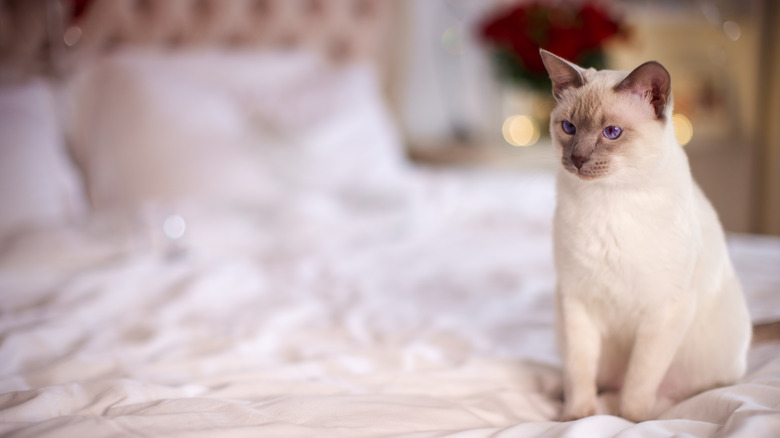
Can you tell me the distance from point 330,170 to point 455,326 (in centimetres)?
90

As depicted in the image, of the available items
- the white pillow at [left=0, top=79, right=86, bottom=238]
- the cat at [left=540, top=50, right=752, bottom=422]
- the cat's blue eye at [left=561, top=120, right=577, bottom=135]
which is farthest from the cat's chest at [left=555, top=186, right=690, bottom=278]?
the white pillow at [left=0, top=79, right=86, bottom=238]

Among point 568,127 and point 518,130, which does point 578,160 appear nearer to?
point 568,127

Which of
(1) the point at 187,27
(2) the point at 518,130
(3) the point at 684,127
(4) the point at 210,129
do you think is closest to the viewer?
(4) the point at 210,129

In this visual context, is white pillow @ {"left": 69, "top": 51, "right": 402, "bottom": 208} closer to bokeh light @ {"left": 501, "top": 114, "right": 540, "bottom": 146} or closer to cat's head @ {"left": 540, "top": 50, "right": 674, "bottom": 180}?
cat's head @ {"left": 540, "top": 50, "right": 674, "bottom": 180}

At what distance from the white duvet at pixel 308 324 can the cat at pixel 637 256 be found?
64 mm

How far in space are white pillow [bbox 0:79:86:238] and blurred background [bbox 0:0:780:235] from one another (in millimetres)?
588

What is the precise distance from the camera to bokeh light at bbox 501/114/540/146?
300 centimetres

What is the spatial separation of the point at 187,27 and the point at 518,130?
6.01 ft

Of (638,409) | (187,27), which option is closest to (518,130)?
(187,27)

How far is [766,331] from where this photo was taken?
91 centimetres

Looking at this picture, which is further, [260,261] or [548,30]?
[548,30]

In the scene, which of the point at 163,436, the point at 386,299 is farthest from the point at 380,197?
the point at 163,436

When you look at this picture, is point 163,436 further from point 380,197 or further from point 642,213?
point 380,197

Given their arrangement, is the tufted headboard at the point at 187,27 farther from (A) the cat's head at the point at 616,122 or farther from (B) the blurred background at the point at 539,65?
(A) the cat's head at the point at 616,122
